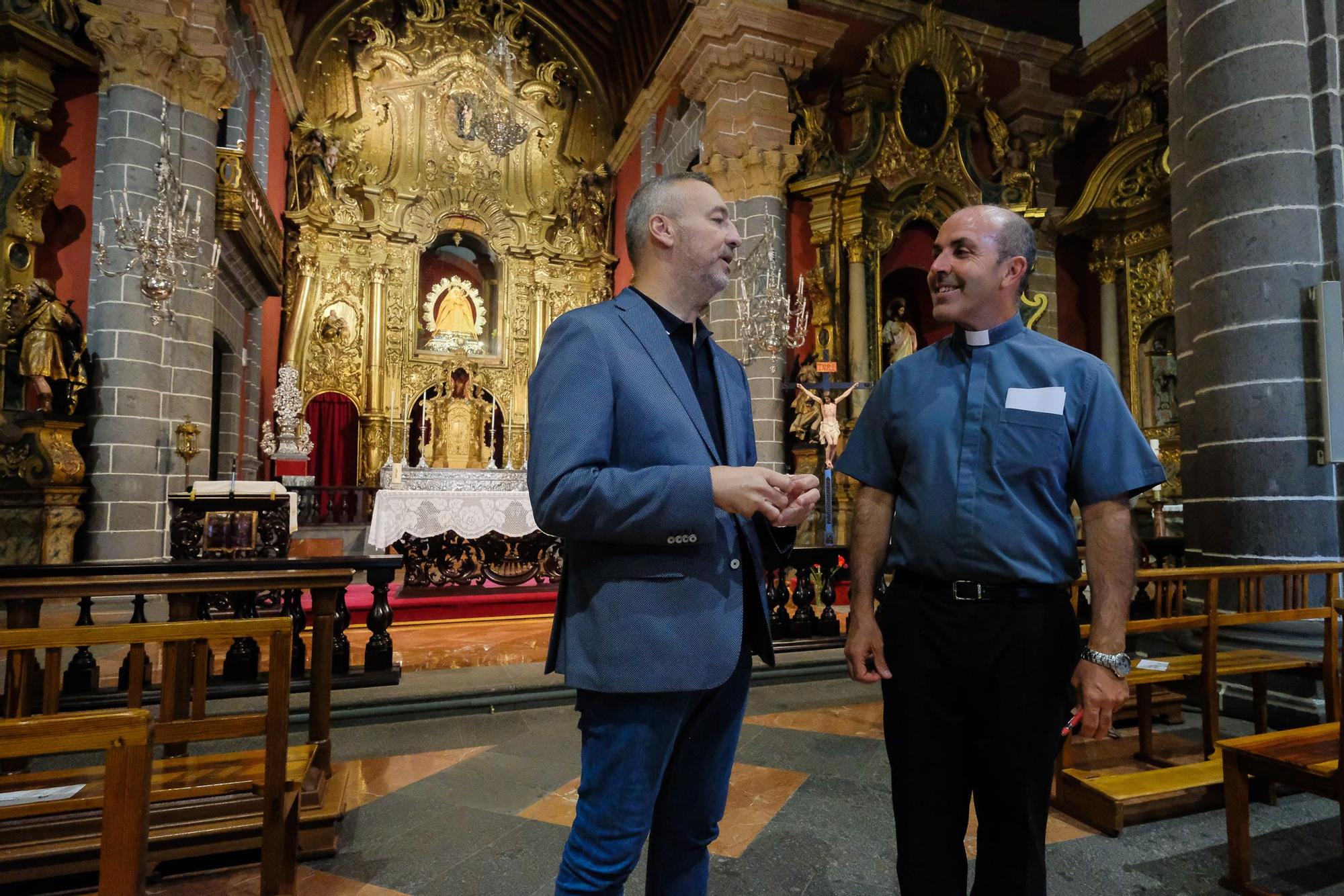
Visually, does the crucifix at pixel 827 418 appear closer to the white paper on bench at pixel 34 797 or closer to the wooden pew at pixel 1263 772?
the wooden pew at pixel 1263 772

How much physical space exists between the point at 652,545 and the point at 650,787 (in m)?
0.43

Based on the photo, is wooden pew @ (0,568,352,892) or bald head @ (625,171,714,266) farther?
wooden pew @ (0,568,352,892)

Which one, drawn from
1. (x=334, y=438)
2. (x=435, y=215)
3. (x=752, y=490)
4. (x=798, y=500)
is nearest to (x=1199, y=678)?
(x=798, y=500)

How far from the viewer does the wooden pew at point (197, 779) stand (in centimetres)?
180

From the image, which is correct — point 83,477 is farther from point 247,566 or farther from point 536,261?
point 536,261

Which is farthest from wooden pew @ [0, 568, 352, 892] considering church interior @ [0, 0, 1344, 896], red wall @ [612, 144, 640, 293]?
red wall @ [612, 144, 640, 293]

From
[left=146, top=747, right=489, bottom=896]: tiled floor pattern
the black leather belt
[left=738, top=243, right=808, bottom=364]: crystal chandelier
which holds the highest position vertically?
[left=738, top=243, right=808, bottom=364]: crystal chandelier

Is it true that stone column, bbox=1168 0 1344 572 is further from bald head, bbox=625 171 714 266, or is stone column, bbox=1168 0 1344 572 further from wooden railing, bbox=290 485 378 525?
wooden railing, bbox=290 485 378 525

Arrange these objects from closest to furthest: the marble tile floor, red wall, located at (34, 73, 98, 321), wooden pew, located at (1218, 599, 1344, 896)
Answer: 1. wooden pew, located at (1218, 599, 1344, 896)
2. the marble tile floor
3. red wall, located at (34, 73, 98, 321)

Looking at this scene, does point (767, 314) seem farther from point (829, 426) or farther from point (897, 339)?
point (897, 339)

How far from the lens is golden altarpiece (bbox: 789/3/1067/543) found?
30.0 ft

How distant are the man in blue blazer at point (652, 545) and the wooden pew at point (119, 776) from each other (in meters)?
0.62

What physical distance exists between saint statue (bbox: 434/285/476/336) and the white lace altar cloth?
735 centimetres

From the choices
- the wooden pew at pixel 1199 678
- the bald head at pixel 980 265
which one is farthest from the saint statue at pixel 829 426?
the bald head at pixel 980 265
